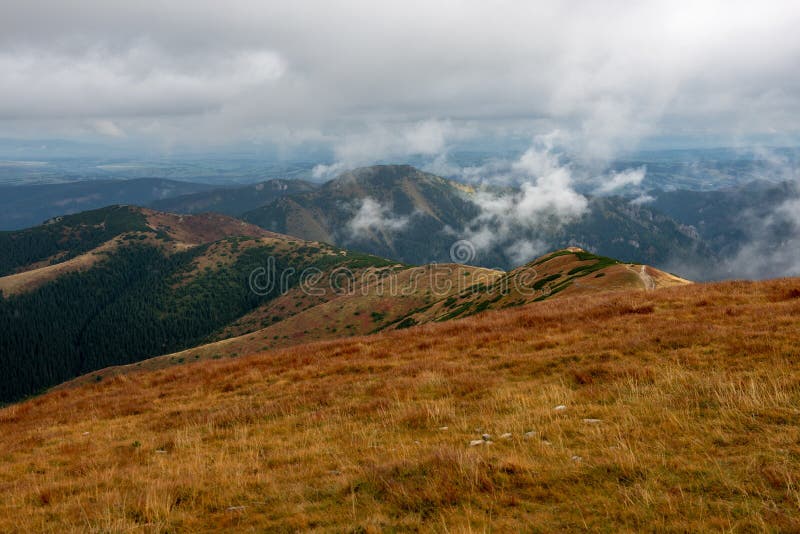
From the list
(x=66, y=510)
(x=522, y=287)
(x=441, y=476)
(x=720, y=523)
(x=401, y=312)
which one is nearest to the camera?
(x=720, y=523)

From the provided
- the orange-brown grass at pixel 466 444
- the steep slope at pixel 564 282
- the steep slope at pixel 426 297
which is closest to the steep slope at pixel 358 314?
the steep slope at pixel 426 297

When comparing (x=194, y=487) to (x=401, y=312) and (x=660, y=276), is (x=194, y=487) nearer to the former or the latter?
(x=660, y=276)

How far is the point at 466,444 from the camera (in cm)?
867

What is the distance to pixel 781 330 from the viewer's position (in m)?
13.6

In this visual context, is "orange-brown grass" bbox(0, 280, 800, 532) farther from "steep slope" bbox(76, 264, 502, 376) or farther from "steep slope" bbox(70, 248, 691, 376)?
"steep slope" bbox(76, 264, 502, 376)

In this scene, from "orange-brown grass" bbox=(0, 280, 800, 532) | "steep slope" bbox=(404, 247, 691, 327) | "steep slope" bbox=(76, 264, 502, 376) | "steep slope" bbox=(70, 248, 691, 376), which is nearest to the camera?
"orange-brown grass" bbox=(0, 280, 800, 532)

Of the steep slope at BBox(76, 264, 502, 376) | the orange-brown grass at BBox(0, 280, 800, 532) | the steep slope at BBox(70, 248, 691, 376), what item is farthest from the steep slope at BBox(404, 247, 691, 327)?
the steep slope at BBox(76, 264, 502, 376)

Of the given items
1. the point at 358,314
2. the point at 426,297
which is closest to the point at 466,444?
the point at 426,297

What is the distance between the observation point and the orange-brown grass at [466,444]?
602cm

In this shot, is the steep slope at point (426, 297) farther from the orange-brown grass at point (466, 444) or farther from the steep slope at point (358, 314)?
the orange-brown grass at point (466, 444)

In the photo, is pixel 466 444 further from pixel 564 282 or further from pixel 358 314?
pixel 358 314

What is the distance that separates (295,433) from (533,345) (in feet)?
33.8

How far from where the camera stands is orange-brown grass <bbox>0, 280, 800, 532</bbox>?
237 inches

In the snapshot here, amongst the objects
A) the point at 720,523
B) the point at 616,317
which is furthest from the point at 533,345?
the point at 720,523
